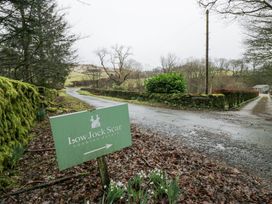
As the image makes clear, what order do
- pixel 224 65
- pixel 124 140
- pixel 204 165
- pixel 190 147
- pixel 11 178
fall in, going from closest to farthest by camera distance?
pixel 124 140 → pixel 11 178 → pixel 204 165 → pixel 190 147 → pixel 224 65

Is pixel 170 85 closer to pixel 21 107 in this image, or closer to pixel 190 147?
pixel 190 147

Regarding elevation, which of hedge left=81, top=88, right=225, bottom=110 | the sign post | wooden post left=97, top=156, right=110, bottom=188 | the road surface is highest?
the sign post

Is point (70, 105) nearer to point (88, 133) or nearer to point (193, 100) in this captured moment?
point (193, 100)

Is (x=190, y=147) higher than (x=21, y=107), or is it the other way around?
(x=21, y=107)

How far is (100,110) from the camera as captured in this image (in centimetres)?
262

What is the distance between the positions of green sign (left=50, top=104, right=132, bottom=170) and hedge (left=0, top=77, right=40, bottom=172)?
1562 millimetres

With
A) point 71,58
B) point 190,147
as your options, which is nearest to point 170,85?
point 71,58

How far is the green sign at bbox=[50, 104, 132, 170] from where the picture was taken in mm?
2301

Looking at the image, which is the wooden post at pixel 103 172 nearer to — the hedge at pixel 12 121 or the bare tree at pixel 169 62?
the hedge at pixel 12 121

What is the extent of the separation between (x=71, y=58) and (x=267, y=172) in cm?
1327

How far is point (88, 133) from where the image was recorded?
251 cm

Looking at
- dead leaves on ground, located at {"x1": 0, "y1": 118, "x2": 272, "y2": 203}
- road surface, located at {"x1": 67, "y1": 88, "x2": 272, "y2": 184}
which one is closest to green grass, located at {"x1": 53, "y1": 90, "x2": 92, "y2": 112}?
road surface, located at {"x1": 67, "y1": 88, "x2": 272, "y2": 184}

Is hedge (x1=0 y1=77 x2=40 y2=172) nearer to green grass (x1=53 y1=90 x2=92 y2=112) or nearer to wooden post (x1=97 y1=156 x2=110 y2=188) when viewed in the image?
wooden post (x1=97 y1=156 x2=110 y2=188)

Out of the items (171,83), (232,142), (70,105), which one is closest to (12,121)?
(232,142)
